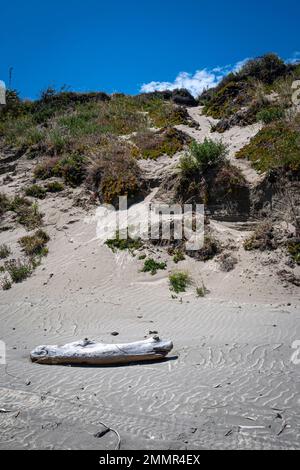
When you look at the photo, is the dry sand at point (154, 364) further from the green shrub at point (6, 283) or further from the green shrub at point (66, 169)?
the green shrub at point (66, 169)

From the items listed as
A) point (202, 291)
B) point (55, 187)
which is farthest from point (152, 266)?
point (55, 187)

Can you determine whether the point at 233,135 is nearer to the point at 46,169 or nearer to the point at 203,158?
the point at 203,158

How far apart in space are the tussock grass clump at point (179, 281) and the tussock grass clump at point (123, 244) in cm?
169

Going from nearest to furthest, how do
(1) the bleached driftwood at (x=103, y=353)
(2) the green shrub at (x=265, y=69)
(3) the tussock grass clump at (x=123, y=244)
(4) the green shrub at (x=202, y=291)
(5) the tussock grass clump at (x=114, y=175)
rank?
(1) the bleached driftwood at (x=103, y=353)
(4) the green shrub at (x=202, y=291)
(3) the tussock grass clump at (x=123, y=244)
(5) the tussock grass clump at (x=114, y=175)
(2) the green shrub at (x=265, y=69)

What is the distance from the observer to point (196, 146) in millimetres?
11586

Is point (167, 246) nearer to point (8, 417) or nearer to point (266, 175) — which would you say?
point (266, 175)

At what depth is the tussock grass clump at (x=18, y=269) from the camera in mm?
10172

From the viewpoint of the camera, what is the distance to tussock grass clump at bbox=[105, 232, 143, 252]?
34.7 feet

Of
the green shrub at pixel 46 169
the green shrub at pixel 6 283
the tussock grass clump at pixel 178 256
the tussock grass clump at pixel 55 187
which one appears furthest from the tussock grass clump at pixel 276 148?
the green shrub at pixel 6 283

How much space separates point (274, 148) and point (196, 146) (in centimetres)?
234

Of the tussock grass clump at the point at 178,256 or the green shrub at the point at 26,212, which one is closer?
the tussock grass clump at the point at 178,256

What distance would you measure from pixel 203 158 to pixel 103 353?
25.0 feet

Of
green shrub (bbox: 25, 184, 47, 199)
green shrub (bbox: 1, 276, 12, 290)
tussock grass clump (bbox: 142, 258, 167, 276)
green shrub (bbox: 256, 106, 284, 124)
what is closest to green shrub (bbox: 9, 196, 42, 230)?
green shrub (bbox: 25, 184, 47, 199)

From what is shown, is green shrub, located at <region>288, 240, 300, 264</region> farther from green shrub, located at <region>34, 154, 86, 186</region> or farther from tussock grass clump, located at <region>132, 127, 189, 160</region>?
green shrub, located at <region>34, 154, 86, 186</region>
